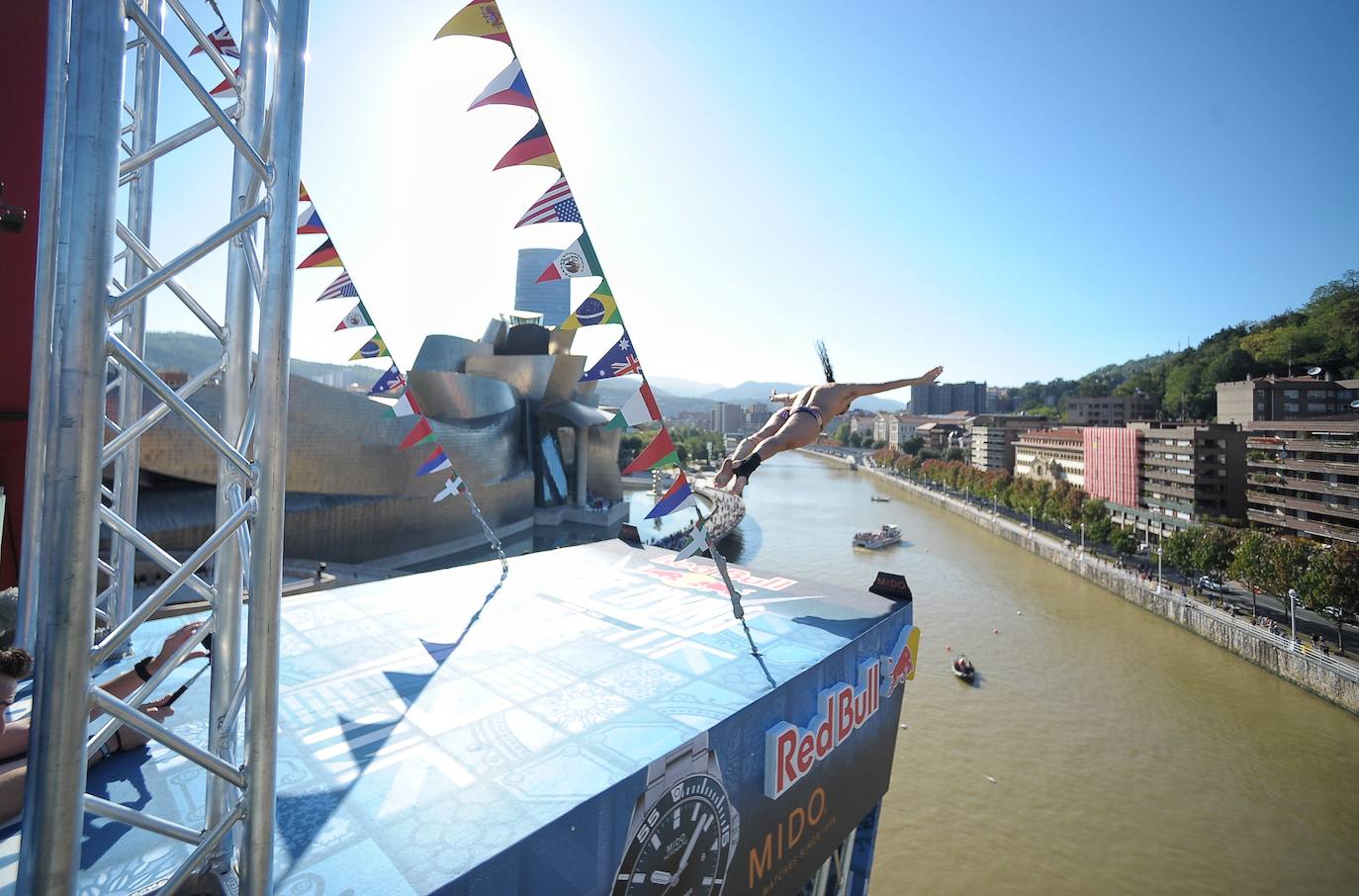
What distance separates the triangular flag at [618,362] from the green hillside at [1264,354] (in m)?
51.2

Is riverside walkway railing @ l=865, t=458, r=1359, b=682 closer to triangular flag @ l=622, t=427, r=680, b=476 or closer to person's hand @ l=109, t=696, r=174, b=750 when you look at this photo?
triangular flag @ l=622, t=427, r=680, b=476

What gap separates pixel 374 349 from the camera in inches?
348

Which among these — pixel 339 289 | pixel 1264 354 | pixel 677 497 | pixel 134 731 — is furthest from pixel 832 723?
pixel 1264 354

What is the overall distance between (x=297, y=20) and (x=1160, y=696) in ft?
75.3

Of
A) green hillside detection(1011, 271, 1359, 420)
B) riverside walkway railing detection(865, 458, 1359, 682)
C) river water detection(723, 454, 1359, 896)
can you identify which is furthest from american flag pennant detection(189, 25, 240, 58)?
green hillside detection(1011, 271, 1359, 420)

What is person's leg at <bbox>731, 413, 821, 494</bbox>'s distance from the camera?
222 inches

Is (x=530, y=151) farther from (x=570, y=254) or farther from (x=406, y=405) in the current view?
(x=406, y=405)

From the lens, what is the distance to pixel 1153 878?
10820 millimetres

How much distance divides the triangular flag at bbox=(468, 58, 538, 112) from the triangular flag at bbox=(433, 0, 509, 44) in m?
0.23

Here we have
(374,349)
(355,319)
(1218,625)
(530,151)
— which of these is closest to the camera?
(530,151)

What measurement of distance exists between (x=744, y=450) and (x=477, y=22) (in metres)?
3.83

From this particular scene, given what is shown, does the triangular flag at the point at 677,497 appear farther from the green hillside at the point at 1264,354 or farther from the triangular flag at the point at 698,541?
the green hillside at the point at 1264,354

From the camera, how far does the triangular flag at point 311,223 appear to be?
6516mm

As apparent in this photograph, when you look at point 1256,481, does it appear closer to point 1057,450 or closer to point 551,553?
point 1057,450
